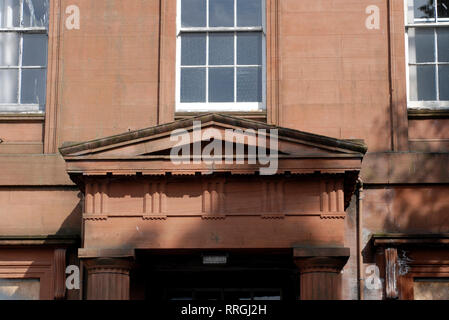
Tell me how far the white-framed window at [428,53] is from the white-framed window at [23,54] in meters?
6.24

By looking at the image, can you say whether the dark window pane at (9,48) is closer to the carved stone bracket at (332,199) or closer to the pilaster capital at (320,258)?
the carved stone bracket at (332,199)

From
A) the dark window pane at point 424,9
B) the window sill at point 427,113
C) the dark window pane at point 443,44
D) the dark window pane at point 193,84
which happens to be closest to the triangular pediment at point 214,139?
the window sill at point 427,113

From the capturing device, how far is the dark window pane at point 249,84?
16922mm

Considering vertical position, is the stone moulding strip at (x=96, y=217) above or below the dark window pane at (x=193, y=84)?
below

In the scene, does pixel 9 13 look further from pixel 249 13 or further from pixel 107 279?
pixel 107 279

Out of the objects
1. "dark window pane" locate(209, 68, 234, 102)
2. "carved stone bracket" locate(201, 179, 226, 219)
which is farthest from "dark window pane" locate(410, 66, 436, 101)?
"carved stone bracket" locate(201, 179, 226, 219)

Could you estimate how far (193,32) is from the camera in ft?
56.7

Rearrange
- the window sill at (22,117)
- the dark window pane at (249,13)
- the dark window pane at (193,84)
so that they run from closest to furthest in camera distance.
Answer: the window sill at (22,117), the dark window pane at (193,84), the dark window pane at (249,13)

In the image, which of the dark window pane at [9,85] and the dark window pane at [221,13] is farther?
the dark window pane at [221,13]

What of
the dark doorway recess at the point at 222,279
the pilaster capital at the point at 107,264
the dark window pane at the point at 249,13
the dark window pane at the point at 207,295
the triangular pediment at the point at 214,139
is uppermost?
the dark window pane at the point at 249,13
